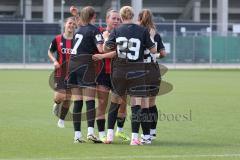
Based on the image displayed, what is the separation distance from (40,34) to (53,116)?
114ft

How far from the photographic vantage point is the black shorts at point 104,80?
1204cm

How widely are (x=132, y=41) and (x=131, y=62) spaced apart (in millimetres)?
317

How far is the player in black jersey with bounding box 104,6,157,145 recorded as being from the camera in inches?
450

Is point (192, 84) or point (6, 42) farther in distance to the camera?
point (6, 42)

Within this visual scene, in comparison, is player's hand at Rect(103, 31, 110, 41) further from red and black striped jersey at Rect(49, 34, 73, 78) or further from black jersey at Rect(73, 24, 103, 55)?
red and black striped jersey at Rect(49, 34, 73, 78)

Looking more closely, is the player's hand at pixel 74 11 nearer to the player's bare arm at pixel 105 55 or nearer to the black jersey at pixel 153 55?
the player's bare arm at pixel 105 55

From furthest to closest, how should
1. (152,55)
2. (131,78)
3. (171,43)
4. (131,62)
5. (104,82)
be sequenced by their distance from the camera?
(171,43)
(104,82)
(152,55)
(131,78)
(131,62)

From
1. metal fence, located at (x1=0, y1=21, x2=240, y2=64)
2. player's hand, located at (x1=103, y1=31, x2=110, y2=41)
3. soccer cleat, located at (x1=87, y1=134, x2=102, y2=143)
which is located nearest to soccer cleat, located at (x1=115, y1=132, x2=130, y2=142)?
soccer cleat, located at (x1=87, y1=134, x2=102, y2=143)

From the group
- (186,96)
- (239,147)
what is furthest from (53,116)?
(186,96)

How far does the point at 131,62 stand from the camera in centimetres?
1152

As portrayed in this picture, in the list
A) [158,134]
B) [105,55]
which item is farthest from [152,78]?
[158,134]

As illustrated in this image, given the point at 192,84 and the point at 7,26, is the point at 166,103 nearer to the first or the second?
the point at 192,84

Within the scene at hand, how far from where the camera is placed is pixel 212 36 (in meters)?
51.7

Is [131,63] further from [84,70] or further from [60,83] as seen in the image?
[60,83]
